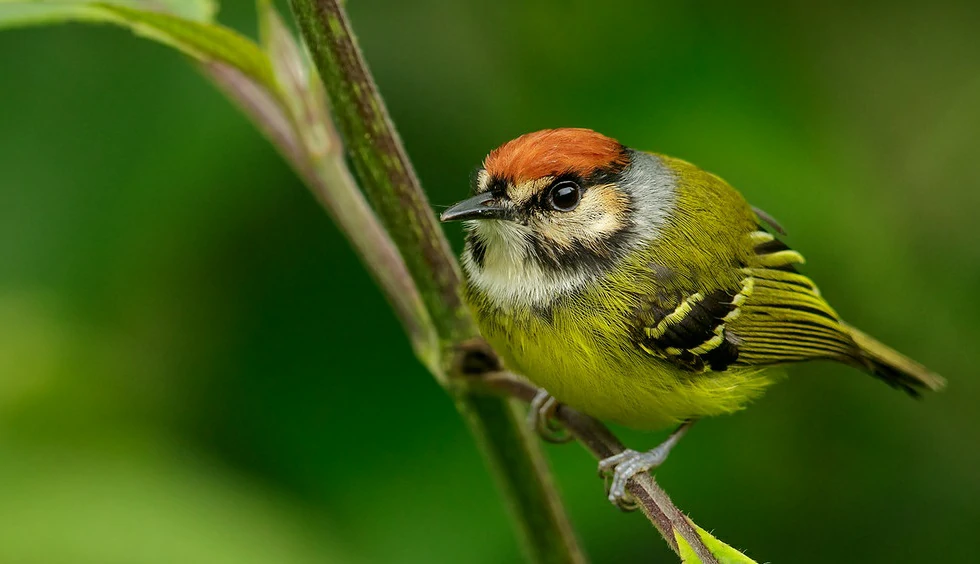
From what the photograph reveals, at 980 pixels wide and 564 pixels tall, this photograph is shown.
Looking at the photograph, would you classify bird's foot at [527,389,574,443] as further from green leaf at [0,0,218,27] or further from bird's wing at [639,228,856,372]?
green leaf at [0,0,218,27]

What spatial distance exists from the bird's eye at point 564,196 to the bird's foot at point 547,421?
1.45ft

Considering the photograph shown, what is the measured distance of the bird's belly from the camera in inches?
86.5

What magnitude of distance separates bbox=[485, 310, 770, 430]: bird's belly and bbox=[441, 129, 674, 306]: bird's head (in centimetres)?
9

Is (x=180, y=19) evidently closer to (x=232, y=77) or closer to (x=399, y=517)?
(x=232, y=77)

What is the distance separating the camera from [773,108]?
2979 mm

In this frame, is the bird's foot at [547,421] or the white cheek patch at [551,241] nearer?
the white cheek patch at [551,241]

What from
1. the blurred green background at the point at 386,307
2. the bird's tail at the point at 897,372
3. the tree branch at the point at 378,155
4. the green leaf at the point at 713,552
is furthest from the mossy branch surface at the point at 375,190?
the bird's tail at the point at 897,372

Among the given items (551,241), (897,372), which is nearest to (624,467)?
(551,241)

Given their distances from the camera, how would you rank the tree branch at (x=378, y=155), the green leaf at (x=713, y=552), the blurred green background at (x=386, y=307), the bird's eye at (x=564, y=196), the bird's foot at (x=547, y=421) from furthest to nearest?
the blurred green background at (x=386, y=307)
the bird's foot at (x=547, y=421)
the bird's eye at (x=564, y=196)
the tree branch at (x=378, y=155)
the green leaf at (x=713, y=552)

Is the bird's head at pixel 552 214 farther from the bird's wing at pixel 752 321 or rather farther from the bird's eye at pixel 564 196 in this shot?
the bird's wing at pixel 752 321

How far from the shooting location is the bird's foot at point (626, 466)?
2134 millimetres

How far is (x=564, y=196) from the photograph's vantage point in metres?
2.28

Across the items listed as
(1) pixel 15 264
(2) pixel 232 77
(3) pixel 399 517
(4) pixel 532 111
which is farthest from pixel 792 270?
(1) pixel 15 264

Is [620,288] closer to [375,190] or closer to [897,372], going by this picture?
[375,190]
